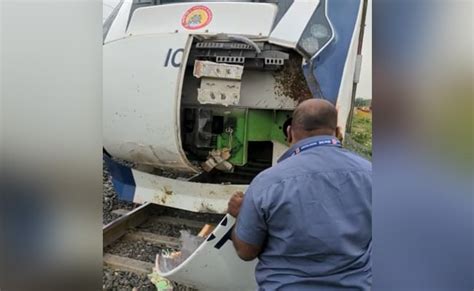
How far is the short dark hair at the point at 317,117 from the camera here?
1.71 metres

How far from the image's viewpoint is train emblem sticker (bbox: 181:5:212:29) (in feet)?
9.73

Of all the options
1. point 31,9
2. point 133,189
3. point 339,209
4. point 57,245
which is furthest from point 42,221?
point 133,189

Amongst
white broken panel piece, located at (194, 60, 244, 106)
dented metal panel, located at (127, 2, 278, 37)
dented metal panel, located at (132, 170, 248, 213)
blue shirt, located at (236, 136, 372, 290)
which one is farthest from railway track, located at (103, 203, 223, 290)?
dented metal panel, located at (127, 2, 278, 37)

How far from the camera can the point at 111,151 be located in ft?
10.6

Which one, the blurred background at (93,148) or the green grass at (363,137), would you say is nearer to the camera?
the blurred background at (93,148)

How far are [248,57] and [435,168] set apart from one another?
2.26 meters

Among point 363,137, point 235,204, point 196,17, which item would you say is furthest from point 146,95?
point 363,137

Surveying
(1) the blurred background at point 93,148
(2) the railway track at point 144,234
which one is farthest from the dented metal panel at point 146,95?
(1) the blurred background at point 93,148

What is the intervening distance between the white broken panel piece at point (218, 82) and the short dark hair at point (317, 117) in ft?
3.58

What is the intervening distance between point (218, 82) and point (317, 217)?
1.48 m

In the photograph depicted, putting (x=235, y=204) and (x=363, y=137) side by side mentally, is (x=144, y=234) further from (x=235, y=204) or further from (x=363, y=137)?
(x=363, y=137)

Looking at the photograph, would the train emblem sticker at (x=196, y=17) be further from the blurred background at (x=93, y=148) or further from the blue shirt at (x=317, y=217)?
the blurred background at (x=93, y=148)

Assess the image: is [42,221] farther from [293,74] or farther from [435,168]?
[293,74]

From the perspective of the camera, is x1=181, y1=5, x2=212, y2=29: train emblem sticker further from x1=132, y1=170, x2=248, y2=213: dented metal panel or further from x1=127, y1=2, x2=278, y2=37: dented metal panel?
x1=132, y1=170, x2=248, y2=213: dented metal panel
